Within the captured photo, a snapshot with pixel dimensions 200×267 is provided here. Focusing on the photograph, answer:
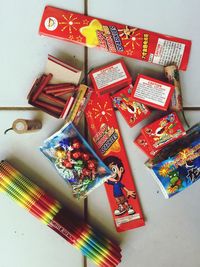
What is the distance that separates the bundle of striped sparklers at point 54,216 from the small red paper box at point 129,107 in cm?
23

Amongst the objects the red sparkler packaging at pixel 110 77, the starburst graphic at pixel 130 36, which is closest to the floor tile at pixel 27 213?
the red sparkler packaging at pixel 110 77

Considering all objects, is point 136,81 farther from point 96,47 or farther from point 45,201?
point 45,201

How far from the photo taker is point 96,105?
82 centimetres

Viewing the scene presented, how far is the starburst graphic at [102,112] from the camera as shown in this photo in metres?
0.82

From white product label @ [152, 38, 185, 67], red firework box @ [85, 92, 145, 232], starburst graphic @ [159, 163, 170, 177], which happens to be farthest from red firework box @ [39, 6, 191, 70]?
starburst graphic @ [159, 163, 170, 177]

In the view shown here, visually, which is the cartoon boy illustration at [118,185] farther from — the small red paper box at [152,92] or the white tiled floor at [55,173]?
the small red paper box at [152,92]

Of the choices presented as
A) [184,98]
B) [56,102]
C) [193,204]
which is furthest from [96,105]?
[193,204]

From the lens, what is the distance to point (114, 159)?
83 centimetres

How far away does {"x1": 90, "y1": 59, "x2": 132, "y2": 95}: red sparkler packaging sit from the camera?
806 millimetres

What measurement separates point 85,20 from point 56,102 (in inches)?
7.1

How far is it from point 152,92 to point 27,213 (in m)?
0.36

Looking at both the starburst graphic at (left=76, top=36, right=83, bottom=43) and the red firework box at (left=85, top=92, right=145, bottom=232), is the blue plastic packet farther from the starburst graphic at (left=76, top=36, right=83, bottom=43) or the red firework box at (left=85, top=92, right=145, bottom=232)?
the starburst graphic at (left=76, top=36, right=83, bottom=43)

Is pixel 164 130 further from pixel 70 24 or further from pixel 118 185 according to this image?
pixel 70 24

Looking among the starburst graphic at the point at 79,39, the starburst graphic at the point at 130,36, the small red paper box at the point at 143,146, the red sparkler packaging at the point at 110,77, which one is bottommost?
the small red paper box at the point at 143,146
